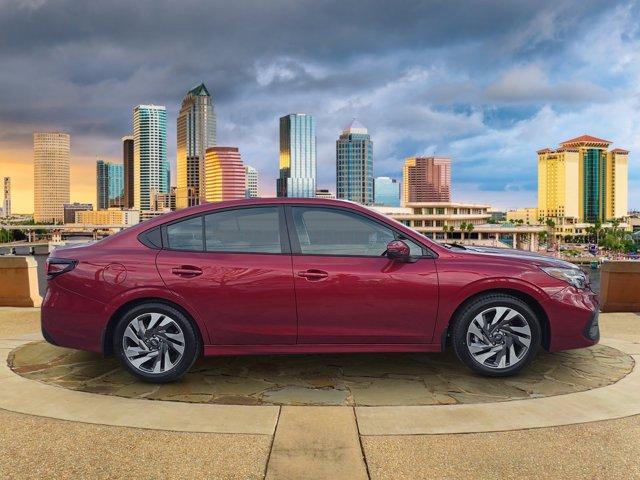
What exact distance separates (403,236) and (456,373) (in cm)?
130

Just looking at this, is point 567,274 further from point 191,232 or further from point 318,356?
point 191,232

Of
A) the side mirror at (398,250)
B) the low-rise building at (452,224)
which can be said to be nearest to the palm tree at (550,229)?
the low-rise building at (452,224)

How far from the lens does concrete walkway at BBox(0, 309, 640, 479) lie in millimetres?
3041

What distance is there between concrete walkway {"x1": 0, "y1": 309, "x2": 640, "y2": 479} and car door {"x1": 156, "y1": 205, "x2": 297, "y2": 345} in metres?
0.66

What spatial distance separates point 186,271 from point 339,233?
126cm

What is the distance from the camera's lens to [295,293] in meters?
4.35

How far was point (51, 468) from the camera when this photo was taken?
10.1ft

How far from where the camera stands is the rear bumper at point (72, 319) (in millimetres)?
4457

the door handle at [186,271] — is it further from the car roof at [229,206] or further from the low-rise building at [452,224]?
the low-rise building at [452,224]

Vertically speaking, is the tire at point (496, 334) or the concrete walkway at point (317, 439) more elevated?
the tire at point (496, 334)

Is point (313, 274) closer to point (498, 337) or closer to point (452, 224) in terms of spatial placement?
point (498, 337)

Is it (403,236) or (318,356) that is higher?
(403,236)

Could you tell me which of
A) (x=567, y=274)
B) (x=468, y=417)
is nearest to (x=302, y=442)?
(x=468, y=417)

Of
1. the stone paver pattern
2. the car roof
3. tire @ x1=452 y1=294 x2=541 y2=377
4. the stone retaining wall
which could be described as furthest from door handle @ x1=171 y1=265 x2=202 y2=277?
the stone retaining wall
